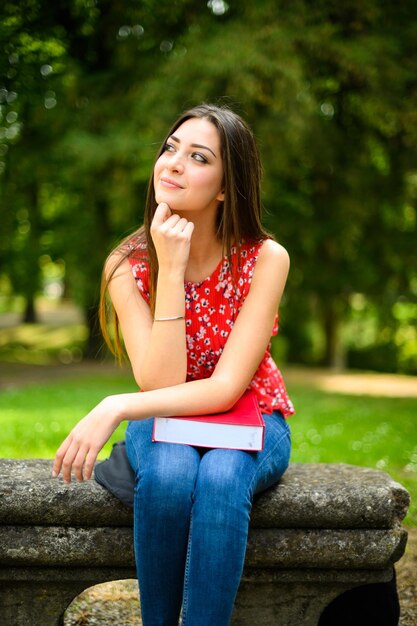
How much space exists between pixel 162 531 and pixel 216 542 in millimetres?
172

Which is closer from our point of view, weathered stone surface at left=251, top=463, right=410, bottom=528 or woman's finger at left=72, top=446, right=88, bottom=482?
woman's finger at left=72, top=446, right=88, bottom=482

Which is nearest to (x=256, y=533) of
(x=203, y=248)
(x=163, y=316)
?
(x=163, y=316)

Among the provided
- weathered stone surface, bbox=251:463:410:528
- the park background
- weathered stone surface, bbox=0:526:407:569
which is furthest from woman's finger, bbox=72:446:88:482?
the park background

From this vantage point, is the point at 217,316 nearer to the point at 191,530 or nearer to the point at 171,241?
the point at 171,241

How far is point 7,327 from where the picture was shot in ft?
91.8

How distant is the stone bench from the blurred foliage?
3.02 meters

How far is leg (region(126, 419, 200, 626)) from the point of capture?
2.17 meters

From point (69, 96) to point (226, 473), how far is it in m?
10.6

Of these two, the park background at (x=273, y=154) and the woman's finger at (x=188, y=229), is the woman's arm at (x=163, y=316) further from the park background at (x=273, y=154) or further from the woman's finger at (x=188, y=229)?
the park background at (x=273, y=154)

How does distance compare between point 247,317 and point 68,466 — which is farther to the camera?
point 247,317

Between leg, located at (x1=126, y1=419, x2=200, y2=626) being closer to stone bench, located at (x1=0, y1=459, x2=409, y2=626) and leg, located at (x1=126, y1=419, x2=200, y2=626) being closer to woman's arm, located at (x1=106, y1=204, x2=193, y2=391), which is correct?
stone bench, located at (x1=0, y1=459, x2=409, y2=626)

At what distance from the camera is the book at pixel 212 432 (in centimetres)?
233

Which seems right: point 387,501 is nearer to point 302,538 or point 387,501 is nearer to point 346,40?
point 302,538

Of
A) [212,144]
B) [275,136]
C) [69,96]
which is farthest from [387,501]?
[69,96]
